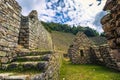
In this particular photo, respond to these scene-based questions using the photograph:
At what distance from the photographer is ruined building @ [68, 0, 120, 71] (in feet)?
10.7

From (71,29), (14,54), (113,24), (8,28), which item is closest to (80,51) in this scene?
(14,54)

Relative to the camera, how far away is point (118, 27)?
10.3 ft

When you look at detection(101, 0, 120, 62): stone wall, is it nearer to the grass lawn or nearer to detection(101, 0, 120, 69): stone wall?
detection(101, 0, 120, 69): stone wall

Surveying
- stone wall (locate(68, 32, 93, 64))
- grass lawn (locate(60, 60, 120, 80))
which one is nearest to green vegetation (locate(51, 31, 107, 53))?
stone wall (locate(68, 32, 93, 64))

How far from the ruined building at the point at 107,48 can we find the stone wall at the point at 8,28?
3.31 meters

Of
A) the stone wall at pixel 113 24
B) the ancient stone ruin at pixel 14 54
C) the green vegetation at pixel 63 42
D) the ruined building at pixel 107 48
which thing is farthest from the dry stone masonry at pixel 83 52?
the green vegetation at pixel 63 42

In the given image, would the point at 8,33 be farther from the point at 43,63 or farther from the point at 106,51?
the point at 106,51

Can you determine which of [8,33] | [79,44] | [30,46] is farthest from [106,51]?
[8,33]

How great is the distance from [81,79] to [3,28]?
5427mm

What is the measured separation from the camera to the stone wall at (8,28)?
5.38 metres

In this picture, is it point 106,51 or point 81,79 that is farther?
point 106,51

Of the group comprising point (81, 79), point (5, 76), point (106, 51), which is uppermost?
point (106, 51)

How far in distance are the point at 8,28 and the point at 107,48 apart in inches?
415

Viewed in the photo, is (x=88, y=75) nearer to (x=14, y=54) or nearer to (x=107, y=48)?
(x=107, y=48)
